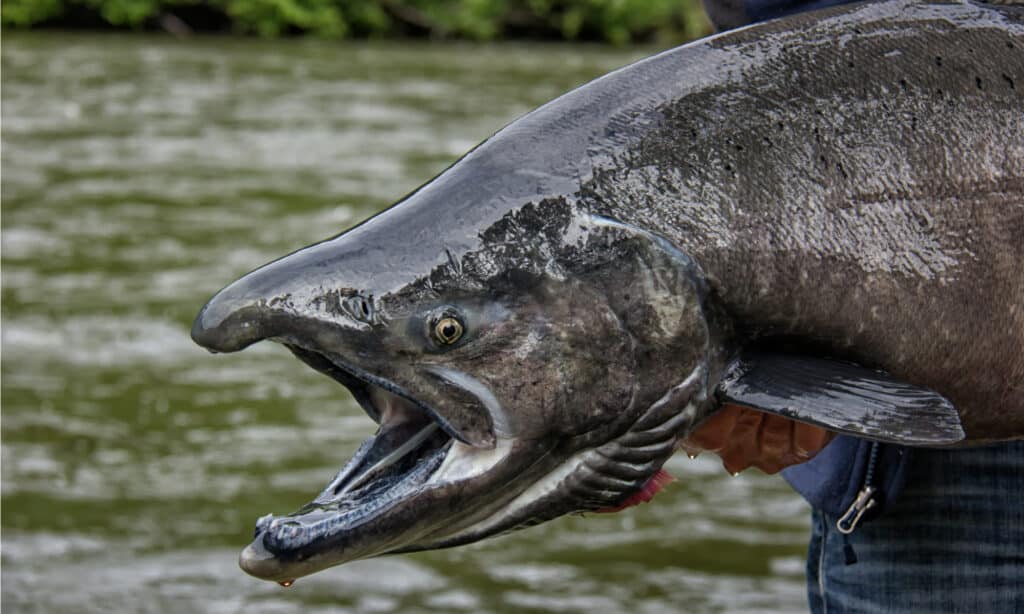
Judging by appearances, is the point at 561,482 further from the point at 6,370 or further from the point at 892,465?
the point at 6,370

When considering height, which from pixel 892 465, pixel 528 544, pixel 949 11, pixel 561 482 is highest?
pixel 949 11

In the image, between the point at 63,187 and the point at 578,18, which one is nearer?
the point at 63,187

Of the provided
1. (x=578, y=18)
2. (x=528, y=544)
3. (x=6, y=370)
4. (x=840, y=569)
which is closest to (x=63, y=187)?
(x=6, y=370)

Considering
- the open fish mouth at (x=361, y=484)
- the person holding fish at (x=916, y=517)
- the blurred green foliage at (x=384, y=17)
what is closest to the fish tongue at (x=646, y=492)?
the open fish mouth at (x=361, y=484)

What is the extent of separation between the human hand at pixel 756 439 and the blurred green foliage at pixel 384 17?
20.9 meters

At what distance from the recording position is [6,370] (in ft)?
22.2

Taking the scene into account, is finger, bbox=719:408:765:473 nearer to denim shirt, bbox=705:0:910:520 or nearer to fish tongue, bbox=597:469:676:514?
fish tongue, bbox=597:469:676:514

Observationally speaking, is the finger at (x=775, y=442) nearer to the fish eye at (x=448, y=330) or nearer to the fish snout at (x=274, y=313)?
the fish eye at (x=448, y=330)

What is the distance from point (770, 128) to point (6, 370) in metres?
5.51

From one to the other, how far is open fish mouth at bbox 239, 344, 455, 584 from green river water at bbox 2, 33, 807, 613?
2846 millimetres

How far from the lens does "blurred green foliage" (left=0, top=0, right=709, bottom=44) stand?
23.2 m

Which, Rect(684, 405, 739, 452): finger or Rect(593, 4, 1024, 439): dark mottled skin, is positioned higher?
Rect(593, 4, 1024, 439): dark mottled skin

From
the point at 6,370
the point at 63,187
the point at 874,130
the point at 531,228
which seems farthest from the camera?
the point at 63,187

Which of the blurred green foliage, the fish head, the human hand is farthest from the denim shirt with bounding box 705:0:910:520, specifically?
the blurred green foliage
